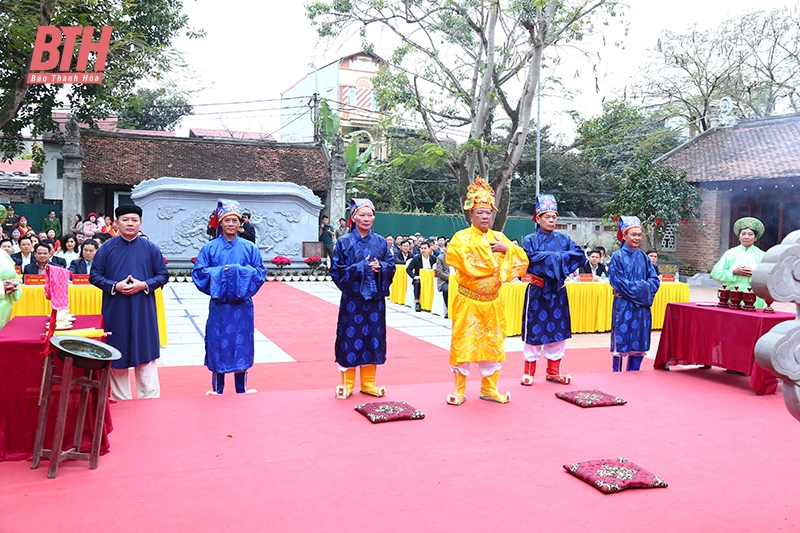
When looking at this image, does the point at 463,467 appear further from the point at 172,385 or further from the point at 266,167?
the point at 266,167

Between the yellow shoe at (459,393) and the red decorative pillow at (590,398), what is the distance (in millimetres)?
732

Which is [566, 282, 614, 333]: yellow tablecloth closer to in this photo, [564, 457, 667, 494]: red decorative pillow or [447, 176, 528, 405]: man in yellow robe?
[447, 176, 528, 405]: man in yellow robe

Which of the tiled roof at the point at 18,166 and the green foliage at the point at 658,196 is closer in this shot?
the green foliage at the point at 658,196

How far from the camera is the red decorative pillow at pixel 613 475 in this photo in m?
3.13

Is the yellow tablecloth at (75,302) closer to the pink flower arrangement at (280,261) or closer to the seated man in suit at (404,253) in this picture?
the seated man in suit at (404,253)

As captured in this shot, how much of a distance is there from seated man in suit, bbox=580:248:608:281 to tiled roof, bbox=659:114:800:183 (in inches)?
258

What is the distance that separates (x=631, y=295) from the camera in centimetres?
561

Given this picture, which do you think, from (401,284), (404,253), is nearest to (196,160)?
(404,253)

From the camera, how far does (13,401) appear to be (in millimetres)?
3385

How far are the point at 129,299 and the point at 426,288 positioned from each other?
6.52 m

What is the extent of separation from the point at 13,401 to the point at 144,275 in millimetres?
1360

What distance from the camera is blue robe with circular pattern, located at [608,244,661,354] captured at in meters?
5.62

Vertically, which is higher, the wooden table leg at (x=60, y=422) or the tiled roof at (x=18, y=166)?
the tiled roof at (x=18, y=166)

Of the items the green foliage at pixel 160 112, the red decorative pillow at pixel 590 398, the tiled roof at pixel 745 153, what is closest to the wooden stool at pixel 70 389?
the red decorative pillow at pixel 590 398
